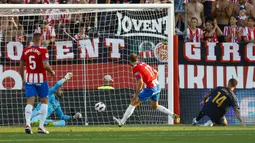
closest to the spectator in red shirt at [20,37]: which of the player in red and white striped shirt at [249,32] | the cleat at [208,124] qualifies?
the cleat at [208,124]

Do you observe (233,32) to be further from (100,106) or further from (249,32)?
(100,106)

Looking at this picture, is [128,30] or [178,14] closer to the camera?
[128,30]

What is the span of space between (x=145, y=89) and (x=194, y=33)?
12.9ft

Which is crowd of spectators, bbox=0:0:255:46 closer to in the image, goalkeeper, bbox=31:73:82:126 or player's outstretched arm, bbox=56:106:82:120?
goalkeeper, bbox=31:73:82:126

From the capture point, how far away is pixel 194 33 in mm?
26312

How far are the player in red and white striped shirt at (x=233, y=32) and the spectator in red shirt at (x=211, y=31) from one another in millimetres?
272

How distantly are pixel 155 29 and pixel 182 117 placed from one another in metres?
2.52

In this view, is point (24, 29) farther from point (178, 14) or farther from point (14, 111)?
point (178, 14)

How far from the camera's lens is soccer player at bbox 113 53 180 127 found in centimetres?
2255

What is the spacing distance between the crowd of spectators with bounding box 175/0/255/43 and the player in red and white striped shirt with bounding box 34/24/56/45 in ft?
12.8

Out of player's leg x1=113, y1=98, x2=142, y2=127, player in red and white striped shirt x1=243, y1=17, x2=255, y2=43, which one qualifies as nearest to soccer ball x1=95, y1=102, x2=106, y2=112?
player's leg x1=113, y1=98, x2=142, y2=127

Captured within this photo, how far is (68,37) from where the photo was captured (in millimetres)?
24391

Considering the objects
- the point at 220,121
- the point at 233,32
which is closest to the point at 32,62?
the point at 220,121

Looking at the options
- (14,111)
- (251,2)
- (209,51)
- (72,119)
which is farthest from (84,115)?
(251,2)
